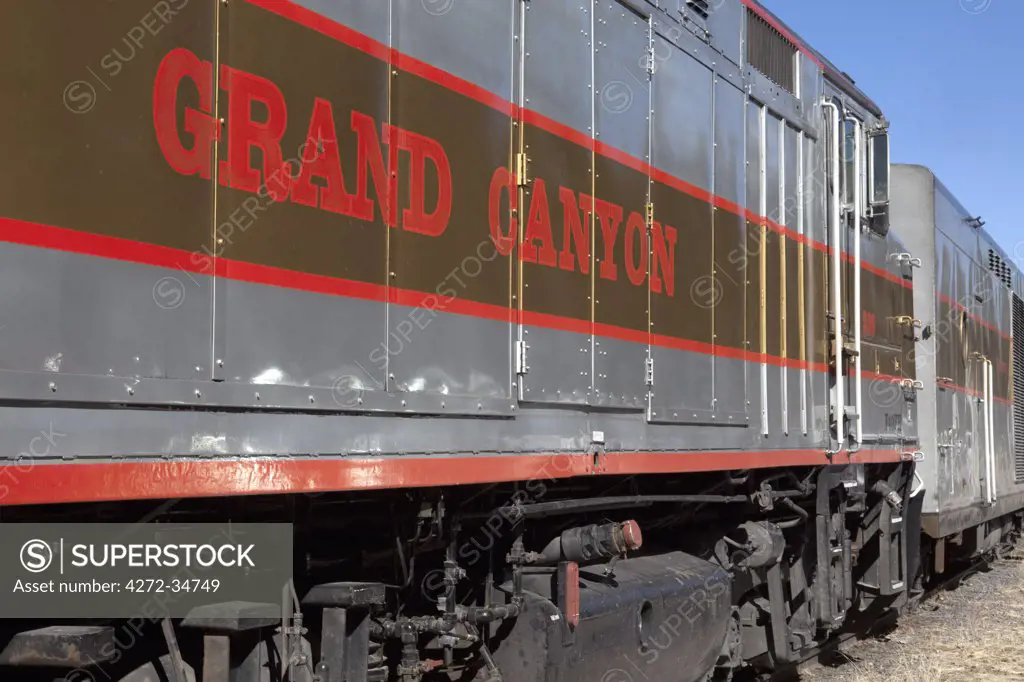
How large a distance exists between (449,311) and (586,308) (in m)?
1.04

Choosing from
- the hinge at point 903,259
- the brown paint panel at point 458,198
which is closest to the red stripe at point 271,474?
the brown paint panel at point 458,198

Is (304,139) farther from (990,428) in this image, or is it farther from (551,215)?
(990,428)

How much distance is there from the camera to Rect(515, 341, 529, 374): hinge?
4.32 m

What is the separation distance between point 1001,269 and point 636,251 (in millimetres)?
12524

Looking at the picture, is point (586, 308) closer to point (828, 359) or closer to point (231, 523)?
point (231, 523)

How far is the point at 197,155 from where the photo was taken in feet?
9.72

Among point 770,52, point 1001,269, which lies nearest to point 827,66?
point 770,52

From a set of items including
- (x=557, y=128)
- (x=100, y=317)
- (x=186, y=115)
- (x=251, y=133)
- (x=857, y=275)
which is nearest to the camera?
(x=100, y=317)

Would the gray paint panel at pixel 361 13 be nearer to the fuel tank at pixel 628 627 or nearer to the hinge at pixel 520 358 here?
the hinge at pixel 520 358

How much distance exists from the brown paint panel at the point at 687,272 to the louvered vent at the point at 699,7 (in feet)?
3.83

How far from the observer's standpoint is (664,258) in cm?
553

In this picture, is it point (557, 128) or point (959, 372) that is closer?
point (557, 128)

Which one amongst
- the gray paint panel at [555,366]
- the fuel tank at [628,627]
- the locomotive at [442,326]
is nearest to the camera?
the locomotive at [442,326]

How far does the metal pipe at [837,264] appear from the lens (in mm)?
7449
